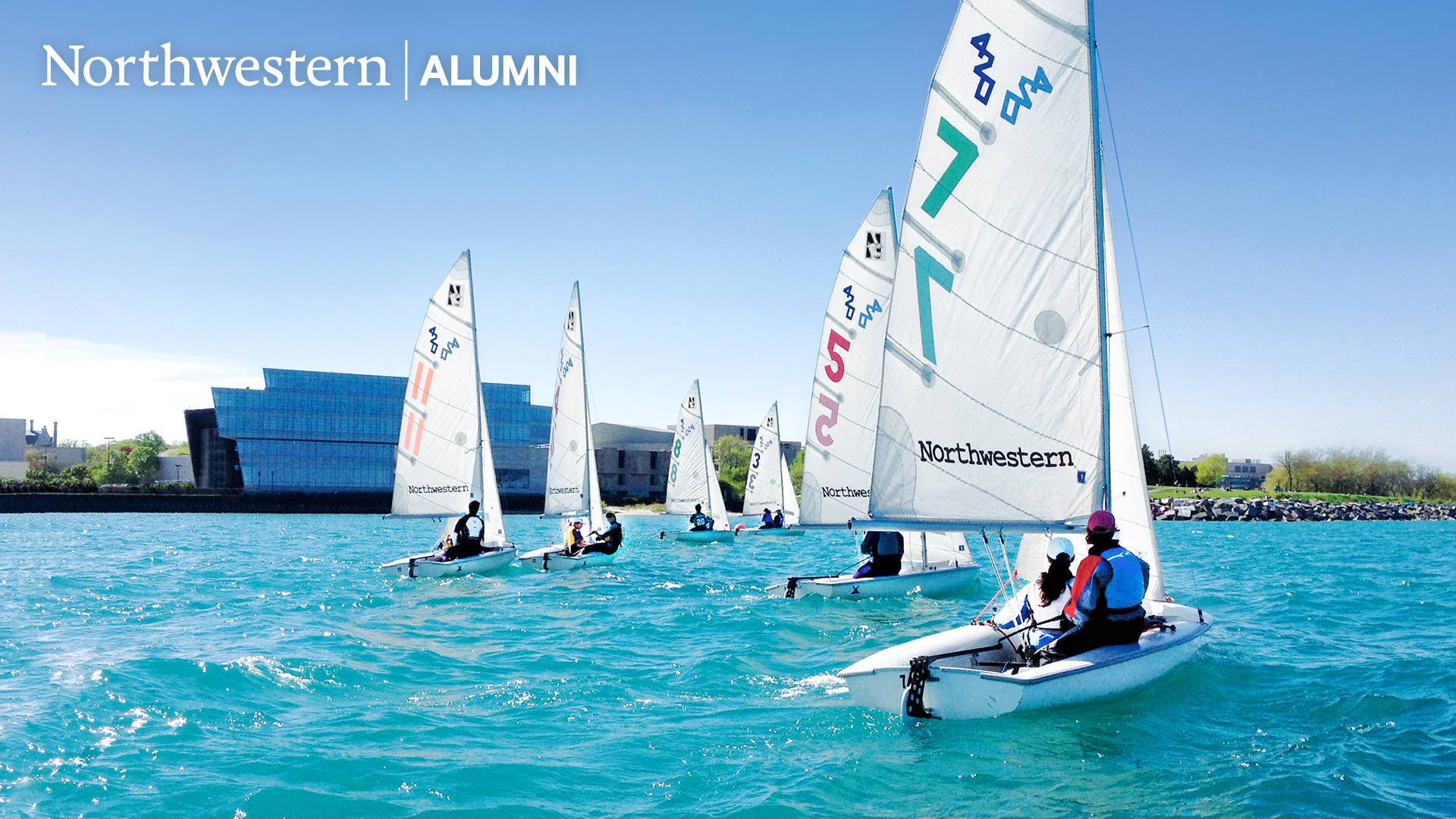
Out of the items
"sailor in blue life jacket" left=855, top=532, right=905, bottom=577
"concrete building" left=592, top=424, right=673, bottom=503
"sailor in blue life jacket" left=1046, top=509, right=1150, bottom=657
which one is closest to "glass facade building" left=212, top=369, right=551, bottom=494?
"concrete building" left=592, top=424, right=673, bottom=503

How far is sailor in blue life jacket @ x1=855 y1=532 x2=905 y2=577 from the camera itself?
18484mm

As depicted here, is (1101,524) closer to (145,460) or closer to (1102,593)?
(1102,593)

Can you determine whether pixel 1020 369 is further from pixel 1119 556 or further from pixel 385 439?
pixel 385 439

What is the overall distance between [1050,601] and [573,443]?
69.2 feet

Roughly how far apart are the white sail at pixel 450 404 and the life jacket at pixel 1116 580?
18.5 m

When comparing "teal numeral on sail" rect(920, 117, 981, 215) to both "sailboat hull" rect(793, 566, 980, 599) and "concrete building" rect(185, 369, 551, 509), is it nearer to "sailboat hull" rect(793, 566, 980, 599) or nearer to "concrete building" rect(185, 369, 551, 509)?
"sailboat hull" rect(793, 566, 980, 599)

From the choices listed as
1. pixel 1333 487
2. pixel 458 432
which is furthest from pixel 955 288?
pixel 1333 487

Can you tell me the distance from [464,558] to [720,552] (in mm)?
12466

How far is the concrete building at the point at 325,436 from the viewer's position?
290 feet

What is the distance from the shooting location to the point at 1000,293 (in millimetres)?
10766

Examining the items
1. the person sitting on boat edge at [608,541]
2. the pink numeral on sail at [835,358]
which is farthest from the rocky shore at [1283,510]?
the pink numeral on sail at [835,358]

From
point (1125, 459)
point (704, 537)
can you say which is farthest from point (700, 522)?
point (1125, 459)

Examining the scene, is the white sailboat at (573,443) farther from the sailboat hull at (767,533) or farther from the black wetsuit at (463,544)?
the sailboat hull at (767,533)

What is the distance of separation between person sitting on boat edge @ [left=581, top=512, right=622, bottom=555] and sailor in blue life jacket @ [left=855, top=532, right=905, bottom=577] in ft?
27.7
